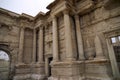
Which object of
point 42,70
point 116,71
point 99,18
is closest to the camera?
point 116,71

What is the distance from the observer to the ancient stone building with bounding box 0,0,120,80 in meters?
5.85

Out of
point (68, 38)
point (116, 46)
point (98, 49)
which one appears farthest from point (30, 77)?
point (116, 46)

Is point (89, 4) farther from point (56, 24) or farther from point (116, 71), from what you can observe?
point (116, 71)

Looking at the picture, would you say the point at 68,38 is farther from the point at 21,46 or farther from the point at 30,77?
the point at 30,77

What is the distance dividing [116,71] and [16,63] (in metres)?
9.18

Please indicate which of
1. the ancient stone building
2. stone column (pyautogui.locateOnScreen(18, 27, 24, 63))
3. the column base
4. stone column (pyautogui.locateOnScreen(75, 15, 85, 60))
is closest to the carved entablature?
the ancient stone building

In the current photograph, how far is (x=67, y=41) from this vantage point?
22.0ft

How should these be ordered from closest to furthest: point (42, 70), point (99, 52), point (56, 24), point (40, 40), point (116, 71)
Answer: point (116, 71) → point (99, 52) → point (56, 24) → point (42, 70) → point (40, 40)

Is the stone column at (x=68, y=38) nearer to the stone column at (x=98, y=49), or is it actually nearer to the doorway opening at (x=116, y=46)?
the stone column at (x=98, y=49)

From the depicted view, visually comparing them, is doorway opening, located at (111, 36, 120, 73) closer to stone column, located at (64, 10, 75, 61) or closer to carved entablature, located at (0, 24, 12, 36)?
stone column, located at (64, 10, 75, 61)

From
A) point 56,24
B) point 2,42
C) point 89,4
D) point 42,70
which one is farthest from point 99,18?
point 2,42

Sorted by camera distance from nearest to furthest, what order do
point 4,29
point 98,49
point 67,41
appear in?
1. point 98,49
2. point 67,41
3. point 4,29

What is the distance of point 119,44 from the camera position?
18.4ft

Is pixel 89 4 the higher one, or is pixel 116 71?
pixel 89 4
